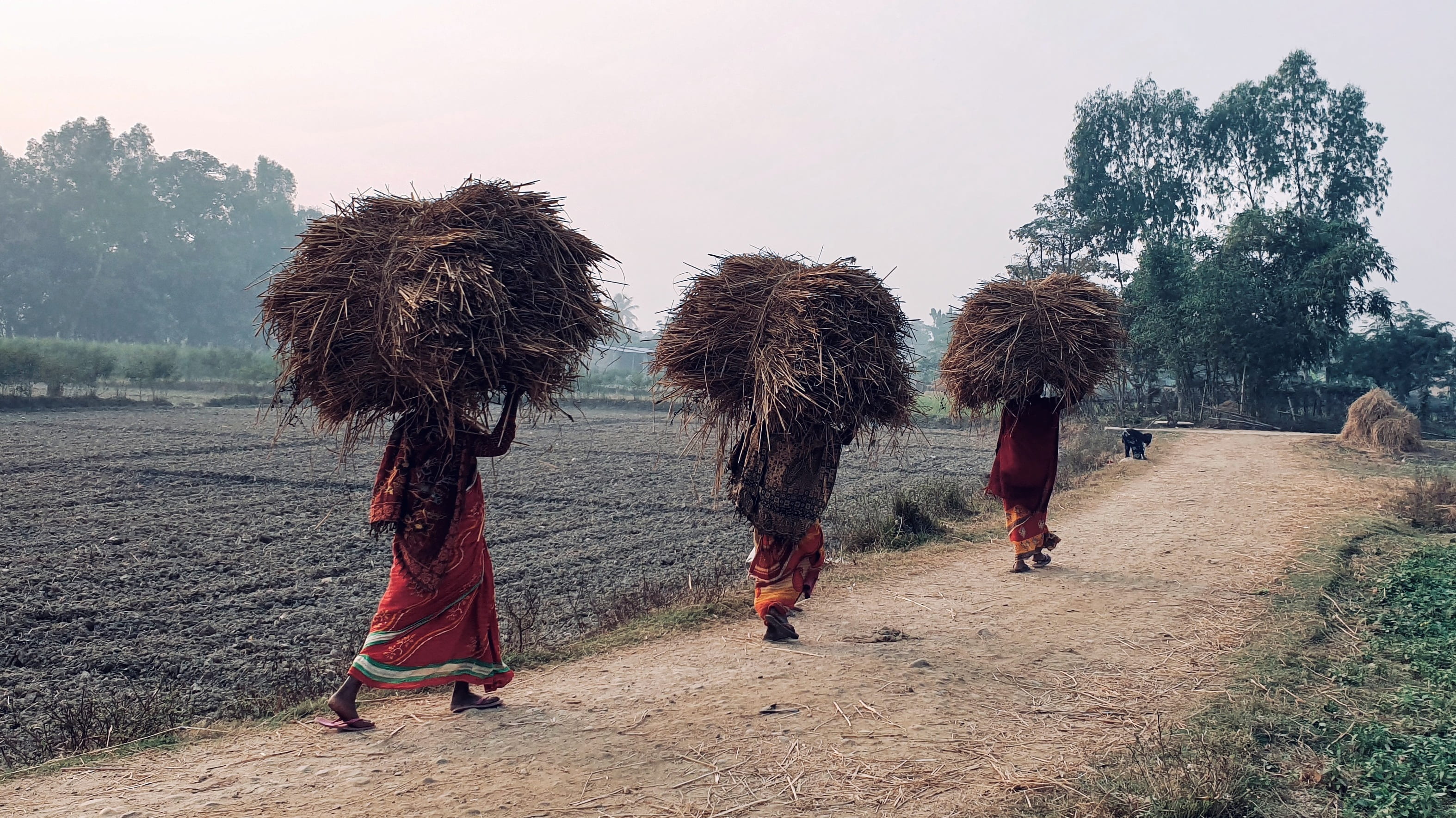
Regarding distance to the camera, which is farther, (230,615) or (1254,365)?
(1254,365)

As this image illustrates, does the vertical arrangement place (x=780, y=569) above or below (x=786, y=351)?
below

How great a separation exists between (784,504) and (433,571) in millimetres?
2208

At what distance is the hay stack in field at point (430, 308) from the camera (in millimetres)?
3918

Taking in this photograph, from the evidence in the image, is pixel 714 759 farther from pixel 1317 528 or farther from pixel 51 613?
pixel 1317 528

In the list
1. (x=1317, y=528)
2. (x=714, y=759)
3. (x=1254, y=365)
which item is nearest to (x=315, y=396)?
(x=714, y=759)

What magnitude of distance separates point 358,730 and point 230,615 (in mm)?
3848

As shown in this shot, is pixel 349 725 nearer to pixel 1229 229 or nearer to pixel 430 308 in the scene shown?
pixel 430 308

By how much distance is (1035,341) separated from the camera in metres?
7.15

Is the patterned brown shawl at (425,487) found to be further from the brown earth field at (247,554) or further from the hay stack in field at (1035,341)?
the hay stack in field at (1035,341)

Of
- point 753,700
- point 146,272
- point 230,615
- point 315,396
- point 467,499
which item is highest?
point 146,272

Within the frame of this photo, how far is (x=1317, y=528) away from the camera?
901 cm

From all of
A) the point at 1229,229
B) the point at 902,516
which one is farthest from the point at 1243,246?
the point at 902,516

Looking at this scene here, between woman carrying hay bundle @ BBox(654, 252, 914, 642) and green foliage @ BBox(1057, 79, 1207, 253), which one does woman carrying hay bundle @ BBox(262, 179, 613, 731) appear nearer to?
woman carrying hay bundle @ BBox(654, 252, 914, 642)

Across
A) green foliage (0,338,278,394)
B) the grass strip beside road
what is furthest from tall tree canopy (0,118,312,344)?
the grass strip beside road
